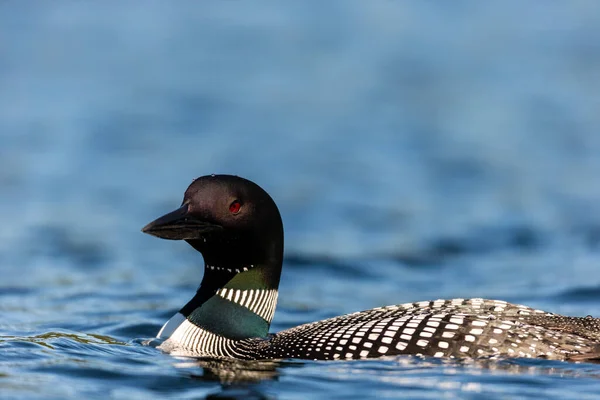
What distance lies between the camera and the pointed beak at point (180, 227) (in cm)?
687

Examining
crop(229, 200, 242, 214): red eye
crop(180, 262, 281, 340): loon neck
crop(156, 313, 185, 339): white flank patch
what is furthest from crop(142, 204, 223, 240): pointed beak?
crop(156, 313, 185, 339): white flank patch

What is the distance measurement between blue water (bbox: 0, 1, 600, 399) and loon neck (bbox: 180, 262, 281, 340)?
1.05 ft

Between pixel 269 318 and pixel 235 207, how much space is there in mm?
783

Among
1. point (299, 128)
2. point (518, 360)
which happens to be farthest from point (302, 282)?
point (299, 128)

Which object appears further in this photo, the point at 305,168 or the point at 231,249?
the point at 305,168

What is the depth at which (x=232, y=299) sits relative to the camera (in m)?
7.30

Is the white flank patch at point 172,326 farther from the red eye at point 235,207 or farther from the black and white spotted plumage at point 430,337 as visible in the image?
the red eye at point 235,207

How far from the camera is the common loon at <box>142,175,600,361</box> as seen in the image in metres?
6.70

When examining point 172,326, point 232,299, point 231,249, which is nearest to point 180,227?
point 231,249

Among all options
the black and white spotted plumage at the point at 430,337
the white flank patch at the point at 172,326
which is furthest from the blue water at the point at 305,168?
the white flank patch at the point at 172,326

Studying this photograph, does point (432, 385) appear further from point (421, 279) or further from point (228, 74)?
point (228, 74)

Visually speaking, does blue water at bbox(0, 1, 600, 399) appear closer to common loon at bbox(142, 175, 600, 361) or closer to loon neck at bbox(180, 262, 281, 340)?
common loon at bbox(142, 175, 600, 361)

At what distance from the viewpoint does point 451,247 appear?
42.3 ft

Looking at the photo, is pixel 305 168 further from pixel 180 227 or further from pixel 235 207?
pixel 180 227
